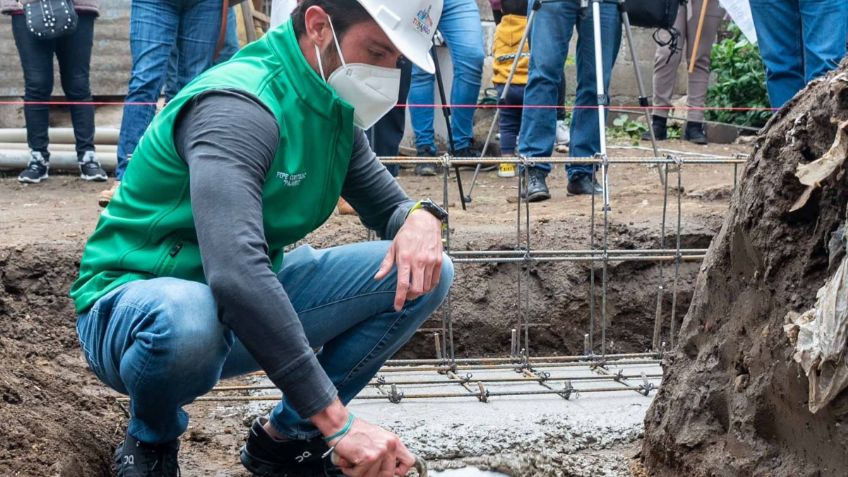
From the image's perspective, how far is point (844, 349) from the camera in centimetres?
187

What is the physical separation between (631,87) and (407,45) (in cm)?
827

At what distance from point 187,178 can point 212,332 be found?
34 cm

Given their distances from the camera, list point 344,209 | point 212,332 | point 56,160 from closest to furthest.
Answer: point 212,332 < point 344,209 < point 56,160

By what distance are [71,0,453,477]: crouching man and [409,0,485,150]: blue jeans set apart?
3373 millimetres

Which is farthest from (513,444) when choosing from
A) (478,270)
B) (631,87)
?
(631,87)

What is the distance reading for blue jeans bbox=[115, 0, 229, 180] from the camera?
460 centimetres

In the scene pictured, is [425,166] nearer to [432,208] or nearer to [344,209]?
[344,209]

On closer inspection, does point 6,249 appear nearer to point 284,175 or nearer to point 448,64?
point 284,175

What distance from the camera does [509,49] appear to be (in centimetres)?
660

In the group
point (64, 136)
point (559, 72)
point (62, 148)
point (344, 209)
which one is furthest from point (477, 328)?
point (64, 136)

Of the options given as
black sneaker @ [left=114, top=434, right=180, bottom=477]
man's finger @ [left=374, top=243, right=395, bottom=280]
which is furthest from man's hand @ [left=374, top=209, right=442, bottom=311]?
black sneaker @ [left=114, top=434, right=180, bottom=477]

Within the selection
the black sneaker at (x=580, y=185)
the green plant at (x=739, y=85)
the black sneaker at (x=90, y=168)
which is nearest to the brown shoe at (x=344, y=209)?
the black sneaker at (x=580, y=185)

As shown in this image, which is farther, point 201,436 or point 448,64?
point 448,64

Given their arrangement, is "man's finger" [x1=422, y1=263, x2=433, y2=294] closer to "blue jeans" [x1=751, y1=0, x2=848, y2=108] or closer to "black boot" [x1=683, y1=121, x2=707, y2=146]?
"blue jeans" [x1=751, y1=0, x2=848, y2=108]
